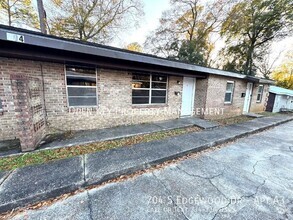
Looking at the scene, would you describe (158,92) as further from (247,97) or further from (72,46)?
(247,97)

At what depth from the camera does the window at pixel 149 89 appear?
6.01 m

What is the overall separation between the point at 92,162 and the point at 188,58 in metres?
16.6

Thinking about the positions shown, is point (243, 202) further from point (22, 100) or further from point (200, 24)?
point (200, 24)

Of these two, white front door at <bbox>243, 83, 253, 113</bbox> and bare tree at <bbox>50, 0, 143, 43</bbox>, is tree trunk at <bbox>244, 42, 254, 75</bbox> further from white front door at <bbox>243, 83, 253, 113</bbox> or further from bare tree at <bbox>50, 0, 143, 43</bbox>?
bare tree at <bbox>50, 0, 143, 43</bbox>

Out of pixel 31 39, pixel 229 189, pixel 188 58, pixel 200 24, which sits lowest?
pixel 229 189

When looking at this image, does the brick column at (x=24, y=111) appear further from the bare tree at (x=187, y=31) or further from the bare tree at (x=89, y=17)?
the bare tree at (x=187, y=31)

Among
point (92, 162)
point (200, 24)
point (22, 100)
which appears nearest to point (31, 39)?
point (22, 100)

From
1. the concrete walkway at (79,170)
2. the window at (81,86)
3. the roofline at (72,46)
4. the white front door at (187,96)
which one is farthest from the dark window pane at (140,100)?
the concrete walkway at (79,170)

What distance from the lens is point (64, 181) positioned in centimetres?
235

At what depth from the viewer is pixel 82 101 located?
4.96 meters

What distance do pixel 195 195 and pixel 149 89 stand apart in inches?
190

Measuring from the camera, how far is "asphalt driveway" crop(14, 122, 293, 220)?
1915 millimetres

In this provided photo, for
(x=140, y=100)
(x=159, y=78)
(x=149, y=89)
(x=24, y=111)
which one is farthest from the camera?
(x=159, y=78)

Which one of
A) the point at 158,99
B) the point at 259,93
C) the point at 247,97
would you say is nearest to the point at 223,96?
the point at 247,97
